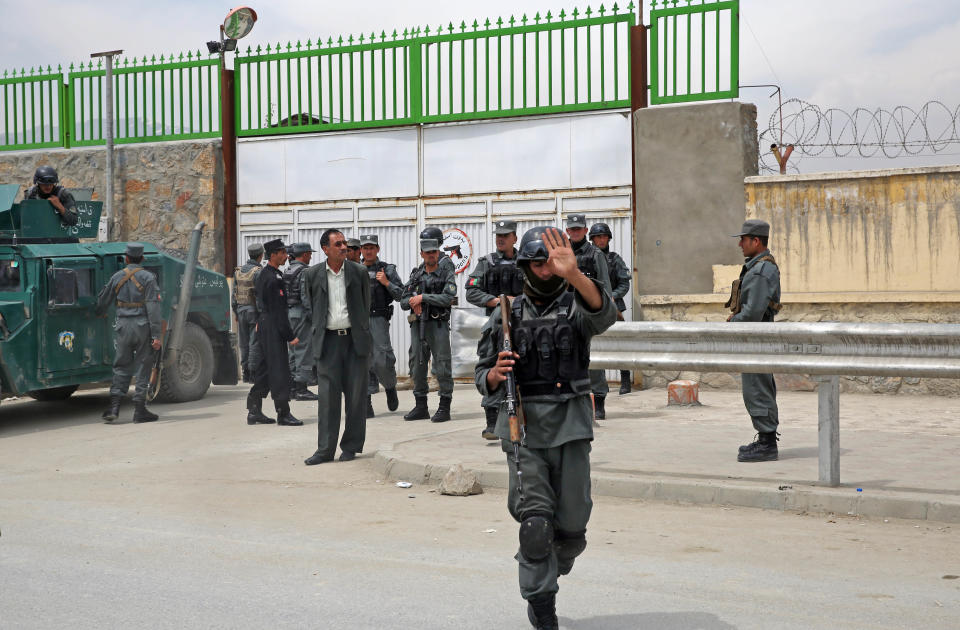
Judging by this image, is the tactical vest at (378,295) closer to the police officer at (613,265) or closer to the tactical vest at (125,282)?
the police officer at (613,265)

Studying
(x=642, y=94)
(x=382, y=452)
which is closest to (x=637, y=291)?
(x=642, y=94)

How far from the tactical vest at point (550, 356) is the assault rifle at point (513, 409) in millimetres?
57

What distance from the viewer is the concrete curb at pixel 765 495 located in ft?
21.6

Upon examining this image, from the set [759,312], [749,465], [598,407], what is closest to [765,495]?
[749,465]

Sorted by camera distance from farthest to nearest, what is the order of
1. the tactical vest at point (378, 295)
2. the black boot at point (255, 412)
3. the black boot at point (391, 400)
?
the black boot at point (391, 400)
the tactical vest at point (378, 295)
the black boot at point (255, 412)

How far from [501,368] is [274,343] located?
7.01 metres

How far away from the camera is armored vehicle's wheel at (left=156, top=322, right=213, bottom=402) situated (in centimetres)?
1356

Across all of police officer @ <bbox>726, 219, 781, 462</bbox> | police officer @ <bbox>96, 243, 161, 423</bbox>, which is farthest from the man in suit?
police officer @ <bbox>96, 243, 161, 423</bbox>

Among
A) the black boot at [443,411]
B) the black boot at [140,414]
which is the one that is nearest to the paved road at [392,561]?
the black boot at [443,411]

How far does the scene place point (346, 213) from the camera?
16.1 metres

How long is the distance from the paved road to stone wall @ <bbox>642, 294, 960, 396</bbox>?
5.66m

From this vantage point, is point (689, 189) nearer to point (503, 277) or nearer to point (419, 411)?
point (419, 411)

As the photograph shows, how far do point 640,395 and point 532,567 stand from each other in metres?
8.95

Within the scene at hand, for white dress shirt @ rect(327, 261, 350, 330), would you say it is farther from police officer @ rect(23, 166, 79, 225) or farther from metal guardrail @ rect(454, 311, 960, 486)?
police officer @ rect(23, 166, 79, 225)
